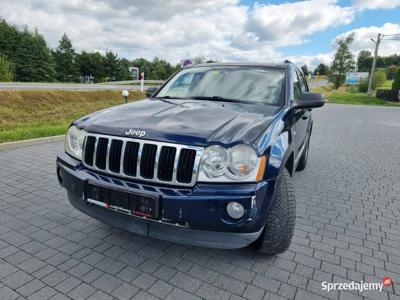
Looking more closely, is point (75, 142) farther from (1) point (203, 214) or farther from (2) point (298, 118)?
(2) point (298, 118)

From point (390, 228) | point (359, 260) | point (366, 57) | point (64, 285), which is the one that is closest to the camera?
point (64, 285)

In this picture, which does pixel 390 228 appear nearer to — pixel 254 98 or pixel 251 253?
pixel 251 253

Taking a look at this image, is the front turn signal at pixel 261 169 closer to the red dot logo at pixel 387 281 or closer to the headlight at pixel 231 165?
the headlight at pixel 231 165

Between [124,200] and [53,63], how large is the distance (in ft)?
164

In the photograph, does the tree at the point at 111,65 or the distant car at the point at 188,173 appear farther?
the tree at the point at 111,65

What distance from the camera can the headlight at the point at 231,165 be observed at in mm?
2027

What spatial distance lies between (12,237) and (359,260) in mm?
3277

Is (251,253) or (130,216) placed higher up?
(130,216)

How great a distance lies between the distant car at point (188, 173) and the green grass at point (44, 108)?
17.7 feet

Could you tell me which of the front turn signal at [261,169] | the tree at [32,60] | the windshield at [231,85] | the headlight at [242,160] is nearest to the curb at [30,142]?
the windshield at [231,85]

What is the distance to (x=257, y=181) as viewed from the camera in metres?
2.02

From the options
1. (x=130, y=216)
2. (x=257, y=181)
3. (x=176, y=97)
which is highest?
A: (x=176, y=97)

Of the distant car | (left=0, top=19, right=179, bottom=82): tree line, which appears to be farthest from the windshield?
(left=0, top=19, right=179, bottom=82): tree line

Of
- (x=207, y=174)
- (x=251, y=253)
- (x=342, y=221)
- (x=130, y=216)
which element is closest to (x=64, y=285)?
(x=130, y=216)
